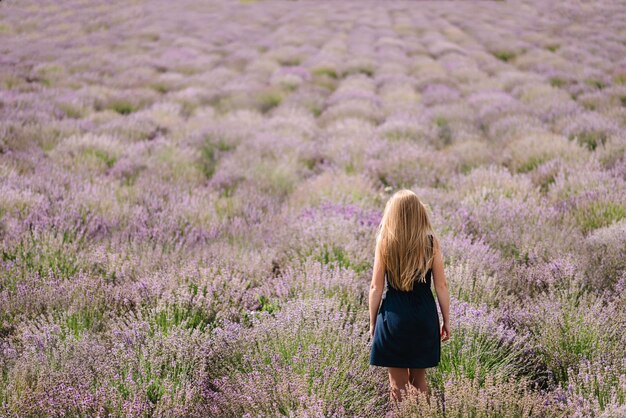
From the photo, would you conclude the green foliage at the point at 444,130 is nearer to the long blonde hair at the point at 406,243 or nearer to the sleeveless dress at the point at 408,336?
the long blonde hair at the point at 406,243

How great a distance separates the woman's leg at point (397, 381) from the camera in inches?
82.6

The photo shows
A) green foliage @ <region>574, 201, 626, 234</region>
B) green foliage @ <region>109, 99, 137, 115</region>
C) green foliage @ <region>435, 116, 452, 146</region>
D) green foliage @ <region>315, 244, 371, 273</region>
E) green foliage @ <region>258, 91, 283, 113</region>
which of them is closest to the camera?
green foliage @ <region>315, 244, 371, 273</region>

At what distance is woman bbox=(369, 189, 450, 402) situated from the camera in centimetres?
205

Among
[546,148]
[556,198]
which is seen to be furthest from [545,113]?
[556,198]

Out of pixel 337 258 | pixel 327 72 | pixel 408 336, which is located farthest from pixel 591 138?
pixel 327 72

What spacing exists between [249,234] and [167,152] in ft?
8.04

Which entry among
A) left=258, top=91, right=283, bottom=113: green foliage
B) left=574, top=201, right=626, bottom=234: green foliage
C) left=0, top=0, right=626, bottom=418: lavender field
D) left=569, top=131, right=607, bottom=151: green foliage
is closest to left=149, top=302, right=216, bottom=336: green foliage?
left=0, top=0, right=626, bottom=418: lavender field

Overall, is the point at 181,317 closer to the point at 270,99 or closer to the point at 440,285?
the point at 440,285

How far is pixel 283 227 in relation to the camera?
3854 mm

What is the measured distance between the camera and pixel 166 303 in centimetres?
273

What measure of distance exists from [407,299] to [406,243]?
26 cm

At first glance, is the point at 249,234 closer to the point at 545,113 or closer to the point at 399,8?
the point at 545,113

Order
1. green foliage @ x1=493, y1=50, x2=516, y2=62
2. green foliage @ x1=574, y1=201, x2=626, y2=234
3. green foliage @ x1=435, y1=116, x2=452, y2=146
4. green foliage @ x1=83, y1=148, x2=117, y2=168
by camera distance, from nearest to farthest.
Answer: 1. green foliage @ x1=574, y1=201, x2=626, y2=234
2. green foliage @ x1=83, y1=148, x2=117, y2=168
3. green foliage @ x1=435, y1=116, x2=452, y2=146
4. green foliage @ x1=493, y1=50, x2=516, y2=62

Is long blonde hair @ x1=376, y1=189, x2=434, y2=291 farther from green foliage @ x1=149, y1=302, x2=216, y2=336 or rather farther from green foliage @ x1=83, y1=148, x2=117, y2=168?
green foliage @ x1=83, y1=148, x2=117, y2=168
